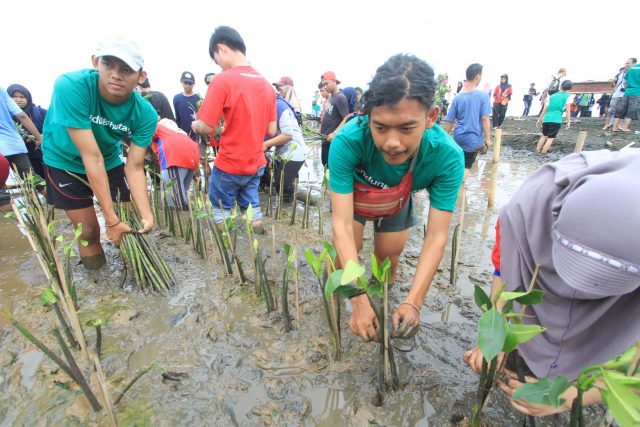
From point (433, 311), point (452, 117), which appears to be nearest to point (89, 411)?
point (433, 311)

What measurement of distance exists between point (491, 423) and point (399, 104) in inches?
52.6

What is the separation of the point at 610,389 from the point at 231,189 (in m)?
2.79

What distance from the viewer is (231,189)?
2.96m

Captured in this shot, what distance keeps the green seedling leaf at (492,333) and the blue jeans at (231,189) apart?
2.42m

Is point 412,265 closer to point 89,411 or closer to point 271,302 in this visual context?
point 271,302

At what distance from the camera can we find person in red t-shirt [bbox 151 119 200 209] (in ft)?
11.0

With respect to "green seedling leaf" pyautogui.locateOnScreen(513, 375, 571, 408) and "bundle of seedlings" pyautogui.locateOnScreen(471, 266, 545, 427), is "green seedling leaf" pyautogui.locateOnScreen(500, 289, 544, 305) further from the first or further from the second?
"green seedling leaf" pyautogui.locateOnScreen(513, 375, 571, 408)

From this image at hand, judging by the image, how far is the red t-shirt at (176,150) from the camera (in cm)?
336

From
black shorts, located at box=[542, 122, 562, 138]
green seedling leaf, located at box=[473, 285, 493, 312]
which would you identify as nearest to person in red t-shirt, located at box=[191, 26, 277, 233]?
green seedling leaf, located at box=[473, 285, 493, 312]

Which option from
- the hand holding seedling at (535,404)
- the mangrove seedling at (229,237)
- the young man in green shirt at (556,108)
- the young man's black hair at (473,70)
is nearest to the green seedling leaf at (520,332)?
the hand holding seedling at (535,404)

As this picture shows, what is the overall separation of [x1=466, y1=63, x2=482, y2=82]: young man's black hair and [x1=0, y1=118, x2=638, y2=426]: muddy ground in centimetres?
235

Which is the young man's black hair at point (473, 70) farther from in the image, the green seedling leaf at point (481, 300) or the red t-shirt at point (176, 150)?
the green seedling leaf at point (481, 300)

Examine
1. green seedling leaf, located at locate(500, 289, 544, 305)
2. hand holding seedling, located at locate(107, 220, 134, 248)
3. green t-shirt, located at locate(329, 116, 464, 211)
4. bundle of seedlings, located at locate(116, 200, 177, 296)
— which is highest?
green t-shirt, located at locate(329, 116, 464, 211)

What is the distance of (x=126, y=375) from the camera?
1474 millimetres
